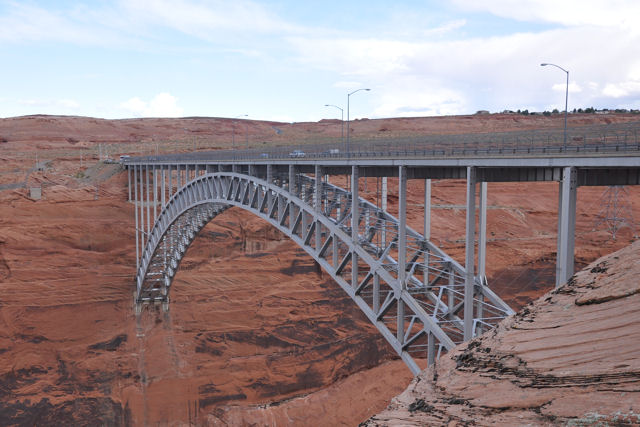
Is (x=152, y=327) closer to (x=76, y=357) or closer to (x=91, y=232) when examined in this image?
(x=76, y=357)

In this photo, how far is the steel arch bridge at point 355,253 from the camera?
46.4 feet

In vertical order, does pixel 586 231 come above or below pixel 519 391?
below

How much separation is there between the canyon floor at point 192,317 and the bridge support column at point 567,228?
22521 millimetres

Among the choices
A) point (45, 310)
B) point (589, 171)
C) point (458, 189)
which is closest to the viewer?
point (589, 171)

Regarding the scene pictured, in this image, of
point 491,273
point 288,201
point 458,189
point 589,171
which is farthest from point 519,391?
point 458,189

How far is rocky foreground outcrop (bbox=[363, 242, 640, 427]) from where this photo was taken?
166 inches

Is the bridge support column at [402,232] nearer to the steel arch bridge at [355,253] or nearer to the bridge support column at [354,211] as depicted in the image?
the steel arch bridge at [355,253]

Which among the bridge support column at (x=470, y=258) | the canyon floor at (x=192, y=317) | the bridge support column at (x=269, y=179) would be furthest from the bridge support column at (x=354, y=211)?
the canyon floor at (x=192, y=317)

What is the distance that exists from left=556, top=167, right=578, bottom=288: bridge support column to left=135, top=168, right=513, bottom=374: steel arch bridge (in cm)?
234

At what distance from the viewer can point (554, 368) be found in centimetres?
471

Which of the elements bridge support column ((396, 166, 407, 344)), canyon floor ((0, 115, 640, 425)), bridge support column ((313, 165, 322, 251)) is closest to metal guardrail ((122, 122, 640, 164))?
bridge support column ((396, 166, 407, 344))

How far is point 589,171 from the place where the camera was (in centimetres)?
991

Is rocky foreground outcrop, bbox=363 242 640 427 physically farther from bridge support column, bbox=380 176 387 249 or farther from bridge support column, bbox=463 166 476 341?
bridge support column, bbox=380 176 387 249

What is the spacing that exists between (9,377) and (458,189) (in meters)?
37.4
